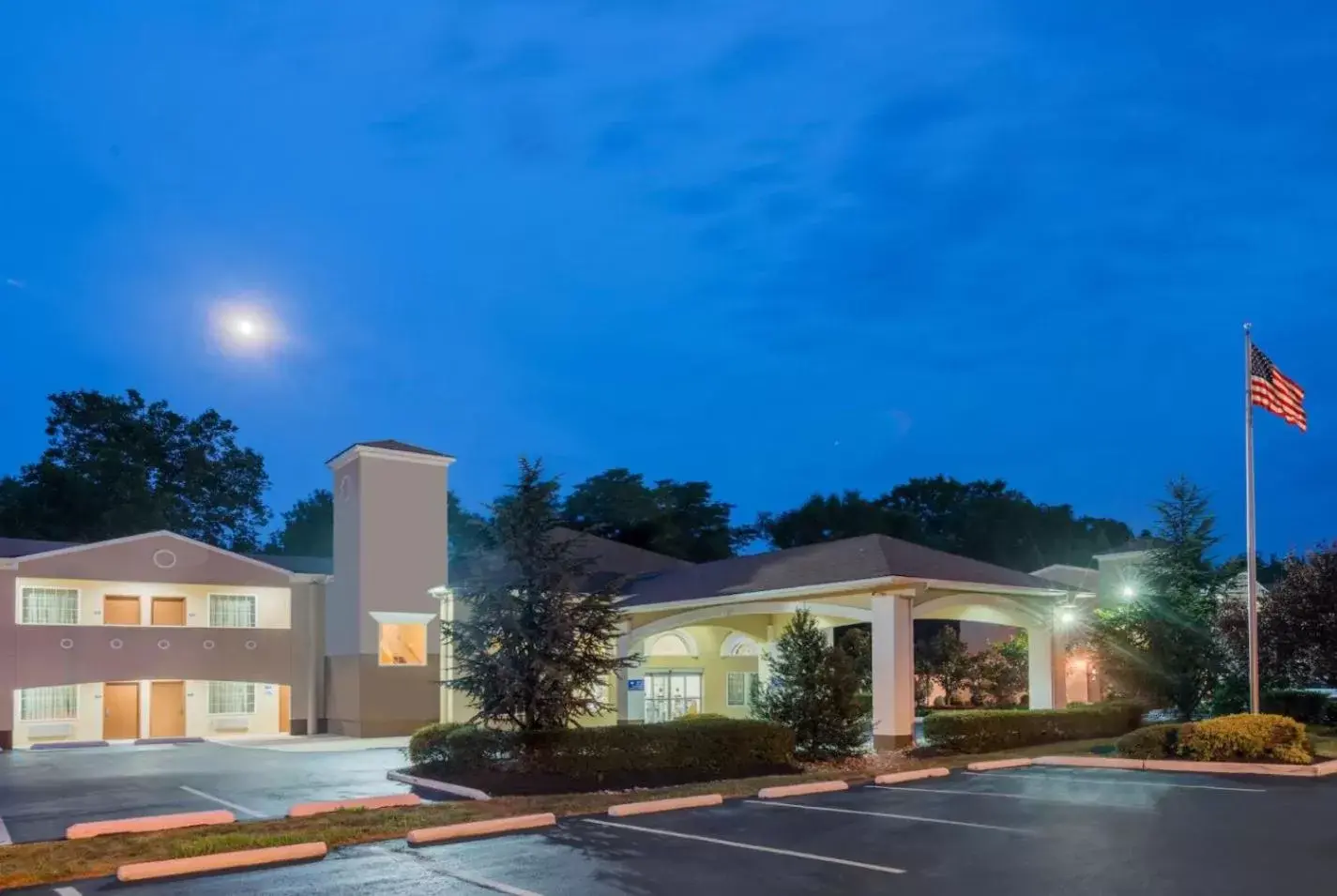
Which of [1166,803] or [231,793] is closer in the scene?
[1166,803]

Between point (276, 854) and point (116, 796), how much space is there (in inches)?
314

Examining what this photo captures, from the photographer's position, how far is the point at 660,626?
28812 mm

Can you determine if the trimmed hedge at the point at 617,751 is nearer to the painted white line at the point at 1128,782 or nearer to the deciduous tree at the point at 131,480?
the painted white line at the point at 1128,782

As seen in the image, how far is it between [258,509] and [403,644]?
3488 cm

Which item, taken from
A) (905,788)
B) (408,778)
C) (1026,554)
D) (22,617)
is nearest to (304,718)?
(22,617)

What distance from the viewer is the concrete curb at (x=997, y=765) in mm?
20656

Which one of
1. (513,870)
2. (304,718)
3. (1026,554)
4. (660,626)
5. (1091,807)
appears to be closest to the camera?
(513,870)

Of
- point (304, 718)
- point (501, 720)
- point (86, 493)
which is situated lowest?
point (304, 718)

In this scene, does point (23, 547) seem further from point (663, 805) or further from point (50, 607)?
point (663, 805)

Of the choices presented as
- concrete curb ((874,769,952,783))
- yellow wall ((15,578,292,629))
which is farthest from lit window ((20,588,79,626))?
concrete curb ((874,769,952,783))

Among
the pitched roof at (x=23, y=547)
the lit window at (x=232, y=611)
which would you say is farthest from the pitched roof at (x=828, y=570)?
the pitched roof at (x=23, y=547)

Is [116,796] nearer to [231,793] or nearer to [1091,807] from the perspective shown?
[231,793]

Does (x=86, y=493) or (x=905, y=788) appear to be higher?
(x=86, y=493)

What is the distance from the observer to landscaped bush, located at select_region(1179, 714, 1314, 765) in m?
19.5
